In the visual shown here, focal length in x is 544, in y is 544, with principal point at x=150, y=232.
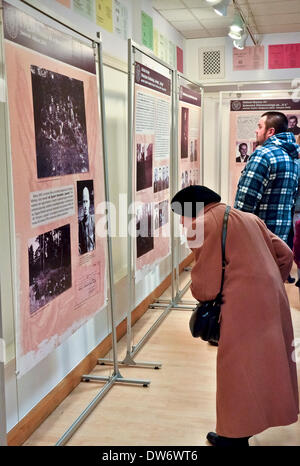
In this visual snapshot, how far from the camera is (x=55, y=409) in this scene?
10.8ft

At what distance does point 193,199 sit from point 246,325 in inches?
24.4

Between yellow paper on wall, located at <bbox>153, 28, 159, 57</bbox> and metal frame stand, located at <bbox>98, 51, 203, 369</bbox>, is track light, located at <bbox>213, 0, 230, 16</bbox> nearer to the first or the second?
metal frame stand, located at <bbox>98, 51, 203, 369</bbox>

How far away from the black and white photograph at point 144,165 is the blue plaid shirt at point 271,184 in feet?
2.25

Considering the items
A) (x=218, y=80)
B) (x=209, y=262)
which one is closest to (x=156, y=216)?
(x=209, y=262)

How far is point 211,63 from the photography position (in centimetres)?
743

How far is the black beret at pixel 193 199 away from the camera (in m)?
2.51

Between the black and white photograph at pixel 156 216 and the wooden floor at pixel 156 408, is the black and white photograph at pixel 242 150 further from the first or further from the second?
the wooden floor at pixel 156 408

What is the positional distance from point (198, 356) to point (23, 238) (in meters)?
2.28

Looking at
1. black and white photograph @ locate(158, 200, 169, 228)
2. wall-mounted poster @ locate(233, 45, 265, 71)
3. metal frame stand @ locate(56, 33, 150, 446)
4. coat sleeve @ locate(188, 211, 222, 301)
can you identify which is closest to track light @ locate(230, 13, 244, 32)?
wall-mounted poster @ locate(233, 45, 265, 71)

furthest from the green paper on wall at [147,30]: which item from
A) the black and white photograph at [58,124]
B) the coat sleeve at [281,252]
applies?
the coat sleeve at [281,252]

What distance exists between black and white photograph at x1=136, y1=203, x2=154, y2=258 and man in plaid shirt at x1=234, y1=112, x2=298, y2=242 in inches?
26.5

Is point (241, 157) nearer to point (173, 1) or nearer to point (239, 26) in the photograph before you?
point (239, 26)

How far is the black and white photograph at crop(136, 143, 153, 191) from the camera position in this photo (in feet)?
12.7
